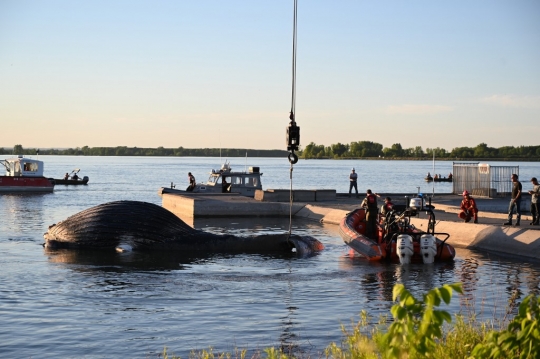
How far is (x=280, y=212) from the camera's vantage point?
→ 124ft

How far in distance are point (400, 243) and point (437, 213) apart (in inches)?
519

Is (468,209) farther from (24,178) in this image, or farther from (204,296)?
(24,178)

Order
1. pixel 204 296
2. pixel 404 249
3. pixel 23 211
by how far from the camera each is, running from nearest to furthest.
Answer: pixel 204 296 < pixel 404 249 < pixel 23 211

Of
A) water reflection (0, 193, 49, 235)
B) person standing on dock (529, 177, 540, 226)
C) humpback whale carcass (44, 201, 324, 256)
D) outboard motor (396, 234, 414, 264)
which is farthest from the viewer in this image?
water reflection (0, 193, 49, 235)

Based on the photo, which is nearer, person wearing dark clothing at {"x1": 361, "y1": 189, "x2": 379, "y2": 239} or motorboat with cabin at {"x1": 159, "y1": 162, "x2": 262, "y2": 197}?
person wearing dark clothing at {"x1": 361, "y1": 189, "x2": 379, "y2": 239}

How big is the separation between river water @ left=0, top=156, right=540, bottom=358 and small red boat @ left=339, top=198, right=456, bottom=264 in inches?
14.7

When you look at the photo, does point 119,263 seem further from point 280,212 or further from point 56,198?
point 56,198

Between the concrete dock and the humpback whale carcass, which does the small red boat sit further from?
the concrete dock

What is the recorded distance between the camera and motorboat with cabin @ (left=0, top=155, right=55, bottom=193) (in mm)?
59062

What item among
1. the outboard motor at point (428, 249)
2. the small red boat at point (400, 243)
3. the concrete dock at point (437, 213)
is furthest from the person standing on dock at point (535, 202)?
the outboard motor at point (428, 249)

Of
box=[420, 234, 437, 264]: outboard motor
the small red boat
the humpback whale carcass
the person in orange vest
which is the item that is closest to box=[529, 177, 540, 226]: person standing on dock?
the person in orange vest

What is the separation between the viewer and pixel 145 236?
72.6ft

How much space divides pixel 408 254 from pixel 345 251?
145 inches

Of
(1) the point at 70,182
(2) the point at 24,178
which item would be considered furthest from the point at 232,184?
(1) the point at 70,182
